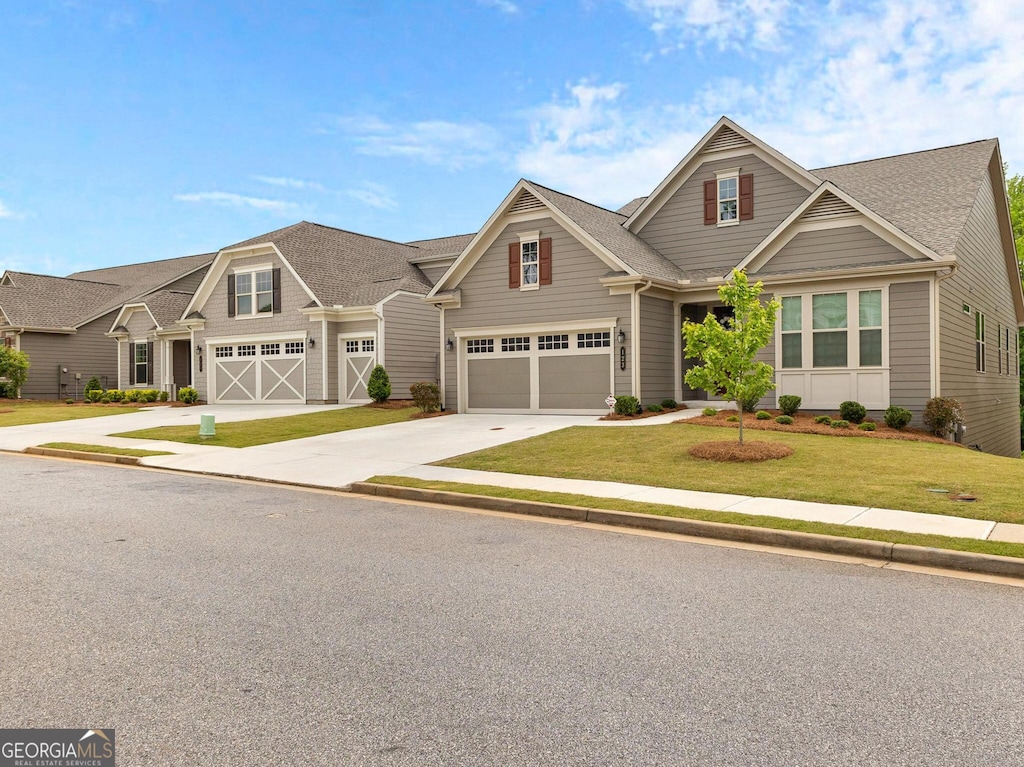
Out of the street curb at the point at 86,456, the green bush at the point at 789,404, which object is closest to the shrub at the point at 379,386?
the street curb at the point at 86,456

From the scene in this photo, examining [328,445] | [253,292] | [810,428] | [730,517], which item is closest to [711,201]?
[810,428]

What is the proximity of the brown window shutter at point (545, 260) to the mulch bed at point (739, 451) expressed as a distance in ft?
33.8

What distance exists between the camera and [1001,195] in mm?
24344

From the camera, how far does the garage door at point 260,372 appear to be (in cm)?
3059

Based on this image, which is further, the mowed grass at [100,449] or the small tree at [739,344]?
the mowed grass at [100,449]

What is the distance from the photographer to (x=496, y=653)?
4781mm

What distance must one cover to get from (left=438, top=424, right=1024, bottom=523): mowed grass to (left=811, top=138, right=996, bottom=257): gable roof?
627 centimetres

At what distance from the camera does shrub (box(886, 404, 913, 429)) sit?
1748 centimetres

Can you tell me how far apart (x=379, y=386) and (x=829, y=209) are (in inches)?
615

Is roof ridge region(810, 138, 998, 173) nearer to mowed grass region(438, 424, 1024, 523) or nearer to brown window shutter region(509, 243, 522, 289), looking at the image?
brown window shutter region(509, 243, 522, 289)

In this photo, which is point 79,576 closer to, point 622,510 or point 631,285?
point 622,510

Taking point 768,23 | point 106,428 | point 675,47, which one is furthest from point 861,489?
point 106,428

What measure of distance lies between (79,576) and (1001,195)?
27559 millimetres

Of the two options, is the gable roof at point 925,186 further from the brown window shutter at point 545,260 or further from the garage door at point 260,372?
the garage door at point 260,372
